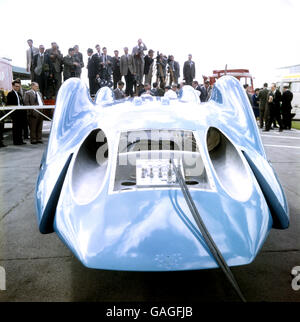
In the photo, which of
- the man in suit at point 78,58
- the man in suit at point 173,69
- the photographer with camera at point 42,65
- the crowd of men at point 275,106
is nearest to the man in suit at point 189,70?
the man in suit at point 173,69

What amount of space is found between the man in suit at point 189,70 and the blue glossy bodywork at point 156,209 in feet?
30.8

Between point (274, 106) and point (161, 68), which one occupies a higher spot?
point (161, 68)

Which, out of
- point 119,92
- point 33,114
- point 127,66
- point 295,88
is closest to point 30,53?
point 33,114

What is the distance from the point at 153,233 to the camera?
68.4 inches

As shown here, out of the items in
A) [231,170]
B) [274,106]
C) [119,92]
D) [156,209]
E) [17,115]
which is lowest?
[156,209]

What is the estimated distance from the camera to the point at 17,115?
8.37m

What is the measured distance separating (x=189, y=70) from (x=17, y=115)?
6508 mm

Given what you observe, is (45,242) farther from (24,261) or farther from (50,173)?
(50,173)

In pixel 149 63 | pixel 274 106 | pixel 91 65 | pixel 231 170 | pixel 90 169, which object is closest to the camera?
pixel 231 170

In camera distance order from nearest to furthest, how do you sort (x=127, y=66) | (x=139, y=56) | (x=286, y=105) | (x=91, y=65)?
(x=91, y=65)
(x=139, y=56)
(x=127, y=66)
(x=286, y=105)

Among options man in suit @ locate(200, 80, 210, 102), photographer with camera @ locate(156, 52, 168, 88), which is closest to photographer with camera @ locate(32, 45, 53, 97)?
photographer with camera @ locate(156, 52, 168, 88)

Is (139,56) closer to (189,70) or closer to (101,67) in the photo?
(101,67)
